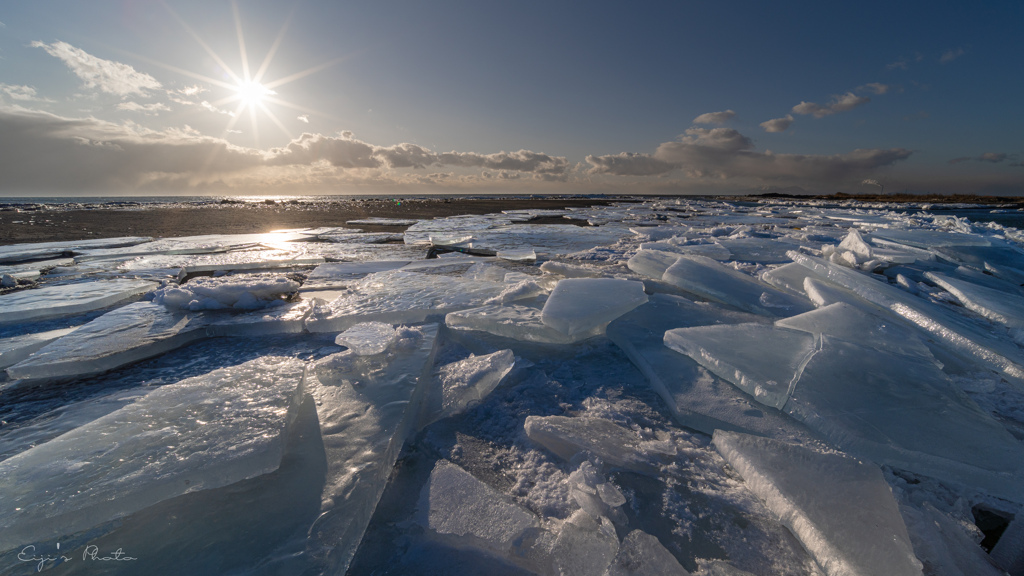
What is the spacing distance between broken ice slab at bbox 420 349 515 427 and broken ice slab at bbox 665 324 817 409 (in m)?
0.92

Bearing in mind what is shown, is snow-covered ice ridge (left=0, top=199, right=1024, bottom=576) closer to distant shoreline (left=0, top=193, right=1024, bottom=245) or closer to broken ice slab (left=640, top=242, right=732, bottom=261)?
broken ice slab (left=640, top=242, right=732, bottom=261)

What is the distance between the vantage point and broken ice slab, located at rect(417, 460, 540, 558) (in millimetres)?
964

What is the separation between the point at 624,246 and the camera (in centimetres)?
607

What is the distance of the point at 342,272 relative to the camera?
4199 millimetres

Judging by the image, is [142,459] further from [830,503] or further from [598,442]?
[830,503]

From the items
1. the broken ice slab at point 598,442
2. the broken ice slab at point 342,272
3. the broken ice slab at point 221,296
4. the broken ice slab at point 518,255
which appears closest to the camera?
the broken ice slab at point 598,442

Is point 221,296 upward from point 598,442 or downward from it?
upward

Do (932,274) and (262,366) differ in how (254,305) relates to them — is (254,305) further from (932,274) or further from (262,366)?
(932,274)

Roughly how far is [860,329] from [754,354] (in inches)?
30.1

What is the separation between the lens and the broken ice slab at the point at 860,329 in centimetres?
176

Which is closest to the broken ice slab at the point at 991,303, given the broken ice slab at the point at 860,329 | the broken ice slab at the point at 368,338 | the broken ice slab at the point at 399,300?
the broken ice slab at the point at 860,329

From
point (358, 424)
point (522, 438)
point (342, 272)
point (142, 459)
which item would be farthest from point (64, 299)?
point (522, 438)

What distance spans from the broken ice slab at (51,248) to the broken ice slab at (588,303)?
7781 mm

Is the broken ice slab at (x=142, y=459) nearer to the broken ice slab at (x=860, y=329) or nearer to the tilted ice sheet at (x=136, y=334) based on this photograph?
the tilted ice sheet at (x=136, y=334)
